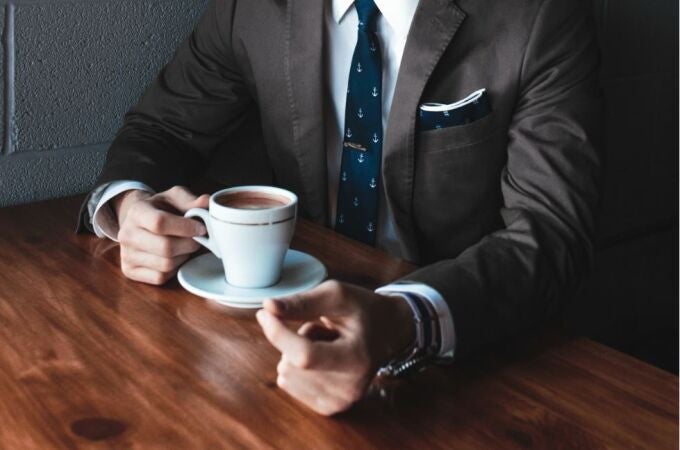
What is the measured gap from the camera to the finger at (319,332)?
955mm

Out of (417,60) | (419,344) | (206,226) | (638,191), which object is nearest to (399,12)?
(417,60)

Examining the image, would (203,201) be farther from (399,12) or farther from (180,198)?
(399,12)

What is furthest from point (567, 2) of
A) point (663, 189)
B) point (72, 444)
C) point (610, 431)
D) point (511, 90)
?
point (663, 189)

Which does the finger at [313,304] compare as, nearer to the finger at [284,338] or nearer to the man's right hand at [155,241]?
the finger at [284,338]

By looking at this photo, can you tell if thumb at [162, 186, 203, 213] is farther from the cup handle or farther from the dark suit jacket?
the dark suit jacket

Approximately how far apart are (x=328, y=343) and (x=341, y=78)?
78cm

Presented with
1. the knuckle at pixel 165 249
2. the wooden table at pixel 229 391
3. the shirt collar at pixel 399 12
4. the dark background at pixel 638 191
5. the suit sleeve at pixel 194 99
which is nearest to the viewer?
the wooden table at pixel 229 391

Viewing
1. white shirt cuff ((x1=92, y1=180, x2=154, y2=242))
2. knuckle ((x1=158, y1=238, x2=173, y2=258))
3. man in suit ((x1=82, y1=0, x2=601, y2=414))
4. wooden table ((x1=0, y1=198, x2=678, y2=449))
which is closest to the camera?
wooden table ((x1=0, y1=198, x2=678, y2=449))

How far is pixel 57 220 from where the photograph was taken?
152cm

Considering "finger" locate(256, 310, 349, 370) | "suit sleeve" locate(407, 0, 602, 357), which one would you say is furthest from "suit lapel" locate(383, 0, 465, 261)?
"finger" locate(256, 310, 349, 370)

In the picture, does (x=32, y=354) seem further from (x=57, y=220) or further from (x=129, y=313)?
(x=57, y=220)

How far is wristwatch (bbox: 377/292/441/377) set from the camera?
1021 millimetres

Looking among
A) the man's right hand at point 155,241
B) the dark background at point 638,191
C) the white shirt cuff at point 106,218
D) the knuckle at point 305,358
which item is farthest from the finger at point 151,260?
the dark background at point 638,191

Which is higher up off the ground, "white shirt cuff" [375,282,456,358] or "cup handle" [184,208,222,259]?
"cup handle" [184,208,222,259]
